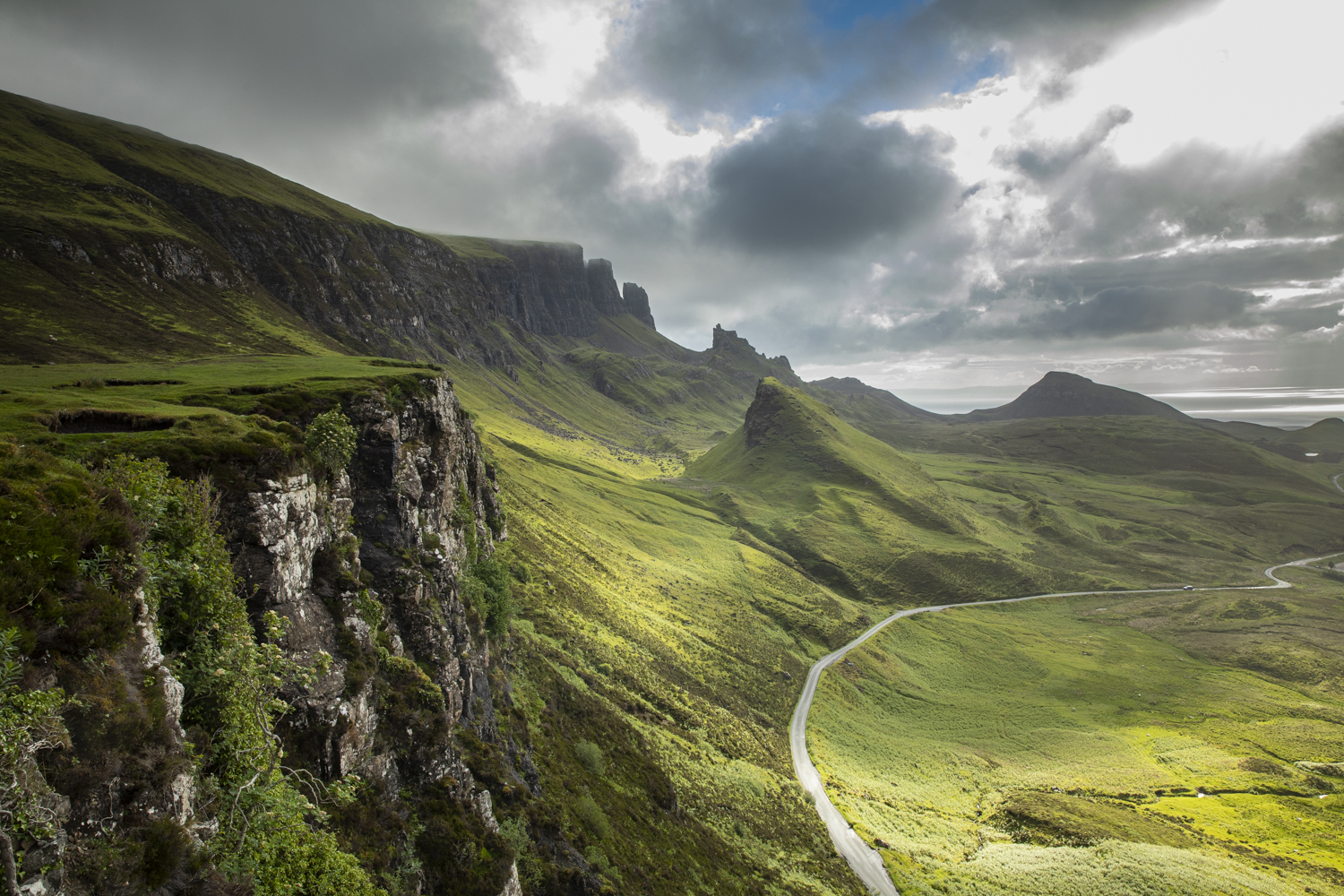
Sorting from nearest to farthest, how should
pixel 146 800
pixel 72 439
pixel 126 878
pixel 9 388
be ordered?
pixel 126 878, pixel 146 800, pixel 72 439, pixel 9 388

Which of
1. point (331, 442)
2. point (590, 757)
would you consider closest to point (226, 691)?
point (331, 442)

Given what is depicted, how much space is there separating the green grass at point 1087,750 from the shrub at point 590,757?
38.4 meters

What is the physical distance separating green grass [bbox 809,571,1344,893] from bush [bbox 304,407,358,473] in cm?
7204

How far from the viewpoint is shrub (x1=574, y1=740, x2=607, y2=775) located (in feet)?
163

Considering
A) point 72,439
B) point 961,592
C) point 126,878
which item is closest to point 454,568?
point 72,439

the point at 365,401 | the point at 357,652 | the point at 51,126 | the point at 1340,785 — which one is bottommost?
the point at 1340,785

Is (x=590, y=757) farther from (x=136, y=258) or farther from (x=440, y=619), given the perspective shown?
(x=136, y=258)

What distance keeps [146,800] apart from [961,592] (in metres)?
190

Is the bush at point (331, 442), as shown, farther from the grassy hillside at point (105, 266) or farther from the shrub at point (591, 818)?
the grassy hillside at point (105, 266)

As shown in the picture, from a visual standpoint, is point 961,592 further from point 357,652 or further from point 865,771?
point 357,652

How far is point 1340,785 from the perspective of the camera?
83.6 m

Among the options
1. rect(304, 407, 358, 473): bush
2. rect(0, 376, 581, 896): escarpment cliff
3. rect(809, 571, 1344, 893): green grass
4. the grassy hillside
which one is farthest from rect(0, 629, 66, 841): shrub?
the grassy hillside

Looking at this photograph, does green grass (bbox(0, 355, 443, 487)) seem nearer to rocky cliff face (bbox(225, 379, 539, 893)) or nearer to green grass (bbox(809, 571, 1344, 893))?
rocky cliff face (bbox(225, 379, 539, 893))

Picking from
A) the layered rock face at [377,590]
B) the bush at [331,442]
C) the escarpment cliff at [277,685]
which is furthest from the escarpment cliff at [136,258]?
the escarpment cliff at [277,685]
